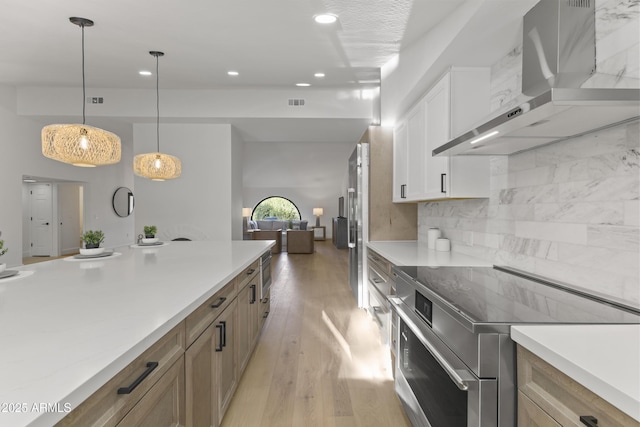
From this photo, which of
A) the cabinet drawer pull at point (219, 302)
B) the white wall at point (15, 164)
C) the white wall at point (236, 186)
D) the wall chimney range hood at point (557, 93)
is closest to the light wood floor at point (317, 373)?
the cabinet drawer pull at point (219, 302)

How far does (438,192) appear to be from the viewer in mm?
2586

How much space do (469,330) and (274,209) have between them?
43.4 ft

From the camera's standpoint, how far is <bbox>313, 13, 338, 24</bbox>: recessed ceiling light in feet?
9.34

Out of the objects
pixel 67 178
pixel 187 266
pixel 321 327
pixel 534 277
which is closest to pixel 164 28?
pixel 187 266

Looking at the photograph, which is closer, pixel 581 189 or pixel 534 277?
pixel 581 189

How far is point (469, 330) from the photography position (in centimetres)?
114

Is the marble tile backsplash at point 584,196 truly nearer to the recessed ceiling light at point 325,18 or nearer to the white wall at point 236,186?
the recessed ceiling light at point 325,18

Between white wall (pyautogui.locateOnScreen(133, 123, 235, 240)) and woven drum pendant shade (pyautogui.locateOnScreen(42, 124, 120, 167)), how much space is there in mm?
2934

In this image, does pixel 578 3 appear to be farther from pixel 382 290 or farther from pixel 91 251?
pixel 91 251

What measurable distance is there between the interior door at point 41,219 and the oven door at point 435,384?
9795 millimetres

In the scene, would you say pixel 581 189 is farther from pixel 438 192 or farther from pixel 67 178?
pixel 67 178

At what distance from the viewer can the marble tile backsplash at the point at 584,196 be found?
135 cm

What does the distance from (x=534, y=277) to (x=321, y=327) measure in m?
2.21

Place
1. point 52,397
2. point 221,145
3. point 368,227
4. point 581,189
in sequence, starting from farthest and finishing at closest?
→ 1. point 221,145
2. point 368,227
3. point 581,189
4. point 52,397
